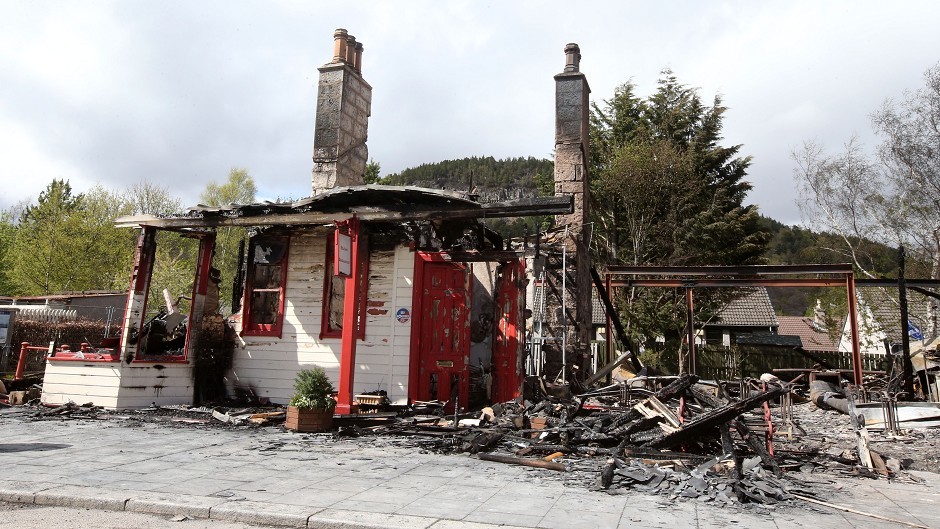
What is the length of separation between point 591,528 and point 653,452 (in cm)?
277

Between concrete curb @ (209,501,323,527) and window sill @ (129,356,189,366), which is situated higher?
window sill @ (129,356,189,366)

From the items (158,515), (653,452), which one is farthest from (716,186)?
(158,515)

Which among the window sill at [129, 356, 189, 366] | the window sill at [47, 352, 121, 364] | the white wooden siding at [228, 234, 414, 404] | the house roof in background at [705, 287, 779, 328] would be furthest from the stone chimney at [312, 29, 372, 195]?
the house roof in background at [705, 287, 779, 328]

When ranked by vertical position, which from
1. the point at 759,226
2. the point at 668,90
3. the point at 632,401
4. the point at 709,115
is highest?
the point at 668,90

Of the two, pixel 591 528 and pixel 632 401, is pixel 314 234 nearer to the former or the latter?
pixel 632 401

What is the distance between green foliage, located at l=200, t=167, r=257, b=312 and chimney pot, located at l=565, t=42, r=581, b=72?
3606 centimetres

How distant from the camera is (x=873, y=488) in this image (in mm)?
5906

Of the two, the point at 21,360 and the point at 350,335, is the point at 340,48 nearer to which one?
the point at 350,335

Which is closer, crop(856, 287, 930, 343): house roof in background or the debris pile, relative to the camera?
the debris pile

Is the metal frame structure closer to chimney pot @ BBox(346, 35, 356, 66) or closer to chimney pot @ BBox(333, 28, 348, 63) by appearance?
chimney pot @ BBox(346, 35, 356, 66)

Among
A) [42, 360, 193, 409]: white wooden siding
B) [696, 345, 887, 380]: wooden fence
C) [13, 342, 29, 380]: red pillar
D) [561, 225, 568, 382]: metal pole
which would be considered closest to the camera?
[561, 225, 568, 382]: metal pole

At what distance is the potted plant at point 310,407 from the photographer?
8.79 m

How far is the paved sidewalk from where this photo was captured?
4.51 metres

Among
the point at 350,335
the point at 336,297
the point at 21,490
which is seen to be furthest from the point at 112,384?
the point at 21,490
